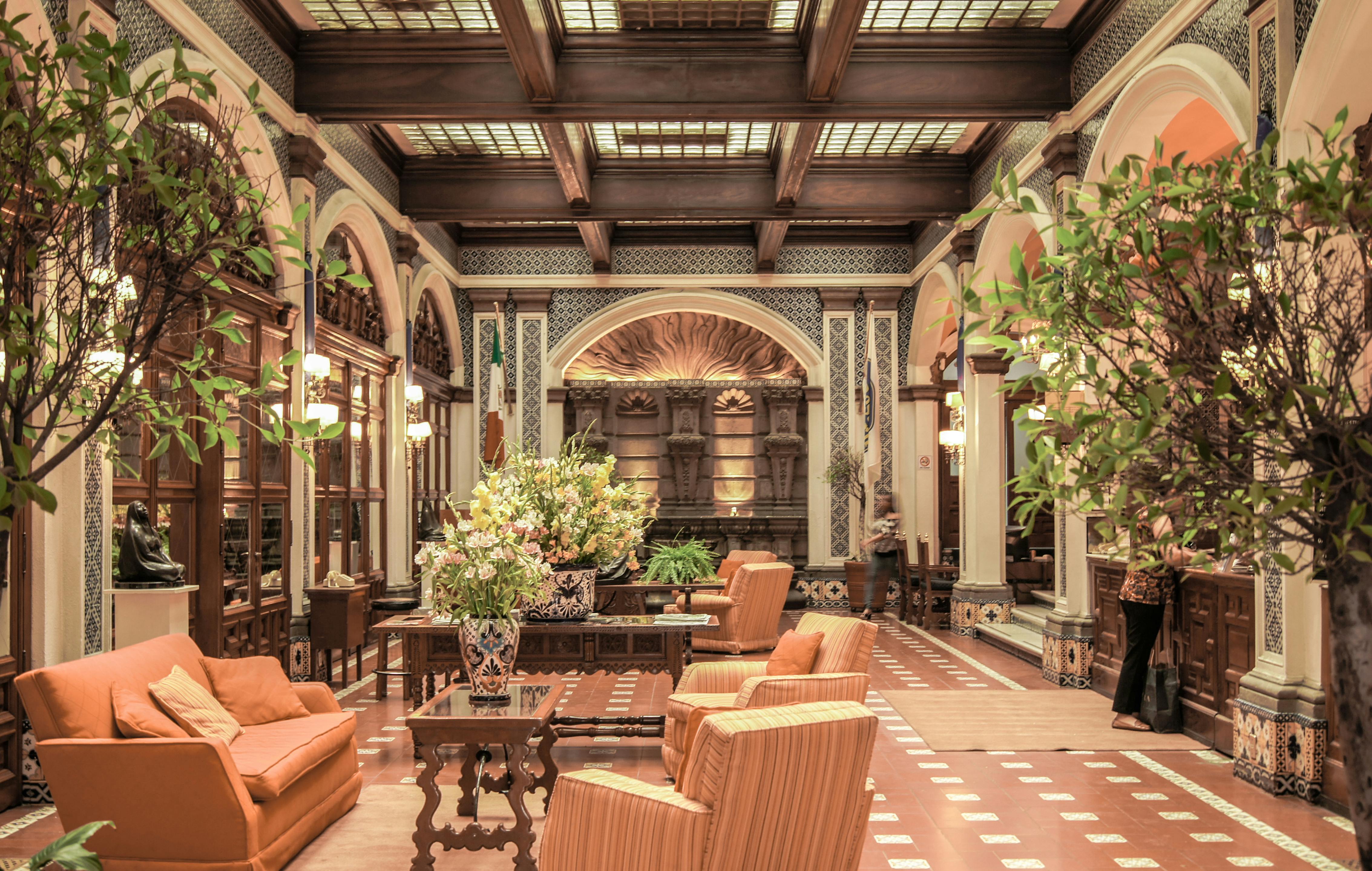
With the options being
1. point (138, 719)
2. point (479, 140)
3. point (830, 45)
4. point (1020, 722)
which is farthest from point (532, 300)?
point (138, 719)

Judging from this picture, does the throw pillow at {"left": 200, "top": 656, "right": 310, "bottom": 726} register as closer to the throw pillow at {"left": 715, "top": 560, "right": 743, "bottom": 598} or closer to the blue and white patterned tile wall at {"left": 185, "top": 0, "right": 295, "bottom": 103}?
the blue and white patterned tile wall at {"left": 185, "top": 0, "right": 295, "bottom": 103}

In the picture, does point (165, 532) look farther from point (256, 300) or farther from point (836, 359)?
point (836, 359)

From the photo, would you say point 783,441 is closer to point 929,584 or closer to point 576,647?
point 929,584

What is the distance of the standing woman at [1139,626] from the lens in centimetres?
670

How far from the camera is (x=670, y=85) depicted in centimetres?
831

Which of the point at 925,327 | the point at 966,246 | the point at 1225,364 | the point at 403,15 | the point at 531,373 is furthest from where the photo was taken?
the point at 531,373

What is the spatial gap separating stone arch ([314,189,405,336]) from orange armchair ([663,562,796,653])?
4.23m

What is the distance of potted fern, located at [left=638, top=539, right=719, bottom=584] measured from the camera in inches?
402

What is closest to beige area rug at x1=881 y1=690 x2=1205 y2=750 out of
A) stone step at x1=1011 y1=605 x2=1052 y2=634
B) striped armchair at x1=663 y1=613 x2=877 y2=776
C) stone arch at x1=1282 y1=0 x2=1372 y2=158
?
striped armchair at x1=663 y1=613 x2=877 y2=776

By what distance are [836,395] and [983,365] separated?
11.6 feet

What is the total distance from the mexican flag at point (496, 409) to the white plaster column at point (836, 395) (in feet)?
13.8

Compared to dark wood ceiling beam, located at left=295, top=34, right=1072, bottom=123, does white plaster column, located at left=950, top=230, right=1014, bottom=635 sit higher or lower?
lower

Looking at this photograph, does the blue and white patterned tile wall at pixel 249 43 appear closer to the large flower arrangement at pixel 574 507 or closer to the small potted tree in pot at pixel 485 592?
the large flower arrangement at pixel 574 507

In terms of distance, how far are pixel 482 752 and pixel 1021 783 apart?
9.24 feet
